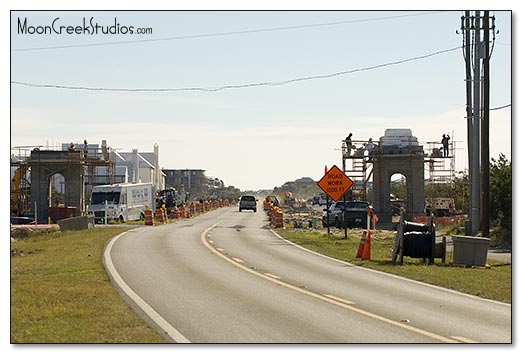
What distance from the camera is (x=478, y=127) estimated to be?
33594 mm

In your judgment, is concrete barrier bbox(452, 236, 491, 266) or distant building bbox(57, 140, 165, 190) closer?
concrete barrier bbox(452, 236, 491, 266)

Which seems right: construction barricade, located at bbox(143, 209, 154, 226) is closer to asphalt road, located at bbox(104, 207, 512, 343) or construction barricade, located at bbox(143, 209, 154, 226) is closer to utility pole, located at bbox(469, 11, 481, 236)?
utility pole, located at bbox(469, 11, 481, 236)

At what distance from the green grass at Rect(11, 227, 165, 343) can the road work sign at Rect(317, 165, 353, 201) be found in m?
12.0

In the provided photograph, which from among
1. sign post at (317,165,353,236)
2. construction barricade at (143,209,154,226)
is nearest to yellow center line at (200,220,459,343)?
sign post at (317,165,353,236)

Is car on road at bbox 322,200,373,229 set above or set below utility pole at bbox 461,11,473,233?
below

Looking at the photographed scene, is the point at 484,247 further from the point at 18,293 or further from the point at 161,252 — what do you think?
the point at 18,293

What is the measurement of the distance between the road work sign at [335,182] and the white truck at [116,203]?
2129cm

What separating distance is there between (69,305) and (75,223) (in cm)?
2656

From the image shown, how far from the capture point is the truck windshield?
53344 mm

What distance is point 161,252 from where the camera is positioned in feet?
83.6

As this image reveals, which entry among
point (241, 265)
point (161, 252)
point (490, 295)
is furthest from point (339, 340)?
point (161, 252)

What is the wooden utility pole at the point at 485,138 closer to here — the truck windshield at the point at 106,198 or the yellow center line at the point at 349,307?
the yellow center line at the point at 349,307

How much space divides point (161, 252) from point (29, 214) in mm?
30376

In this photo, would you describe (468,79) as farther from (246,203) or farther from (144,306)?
(246,203)
